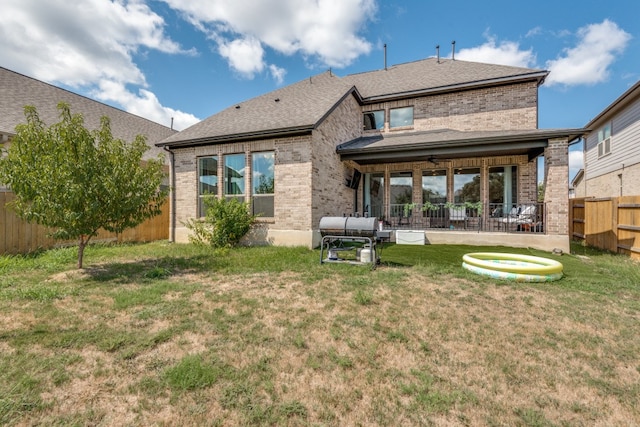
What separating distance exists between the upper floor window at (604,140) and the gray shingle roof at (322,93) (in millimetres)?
7649

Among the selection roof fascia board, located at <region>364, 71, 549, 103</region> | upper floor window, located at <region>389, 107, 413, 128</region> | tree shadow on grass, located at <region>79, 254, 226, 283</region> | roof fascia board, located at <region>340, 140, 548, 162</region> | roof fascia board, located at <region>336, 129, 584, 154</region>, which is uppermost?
roof fascia board, located at <region>364, 71, 549, 103</region>

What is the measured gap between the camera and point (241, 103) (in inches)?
553

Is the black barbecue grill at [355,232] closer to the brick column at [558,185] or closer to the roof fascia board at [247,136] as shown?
the roof fascia board at [247,136]

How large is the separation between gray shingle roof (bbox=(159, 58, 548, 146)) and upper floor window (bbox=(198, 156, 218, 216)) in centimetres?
80

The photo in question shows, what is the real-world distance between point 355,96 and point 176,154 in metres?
8.87

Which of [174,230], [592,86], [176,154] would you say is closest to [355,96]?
[176,154]

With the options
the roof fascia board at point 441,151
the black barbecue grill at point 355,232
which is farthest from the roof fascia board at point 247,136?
the black barbecue grill at point 355,232

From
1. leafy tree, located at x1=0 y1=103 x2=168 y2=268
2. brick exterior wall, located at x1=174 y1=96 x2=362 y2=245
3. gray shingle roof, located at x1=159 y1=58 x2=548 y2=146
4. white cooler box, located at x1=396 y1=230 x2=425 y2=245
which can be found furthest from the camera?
white cooler box, located at x1=396 y1=230 x2=425 y2=245

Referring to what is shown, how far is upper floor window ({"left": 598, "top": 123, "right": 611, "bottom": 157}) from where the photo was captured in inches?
583

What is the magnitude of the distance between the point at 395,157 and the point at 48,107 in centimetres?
1767

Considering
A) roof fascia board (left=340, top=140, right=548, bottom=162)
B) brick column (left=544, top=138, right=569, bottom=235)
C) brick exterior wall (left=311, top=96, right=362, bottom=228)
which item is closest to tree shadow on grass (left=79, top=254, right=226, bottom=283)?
brick exterior wall (left=311, top=96, right=362, bottom=228)

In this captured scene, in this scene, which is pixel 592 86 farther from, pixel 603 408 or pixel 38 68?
pixel 38 68

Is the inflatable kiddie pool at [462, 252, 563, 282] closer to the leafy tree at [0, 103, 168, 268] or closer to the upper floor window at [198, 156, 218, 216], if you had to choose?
the leafy tree at [0, 103, 168, 268]

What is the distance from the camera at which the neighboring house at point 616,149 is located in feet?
40.6
